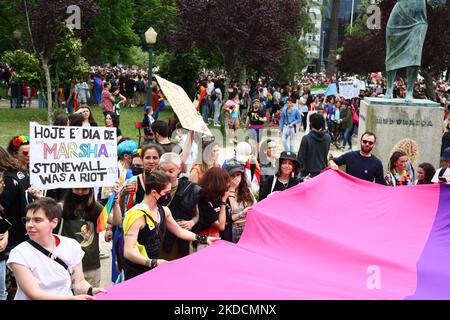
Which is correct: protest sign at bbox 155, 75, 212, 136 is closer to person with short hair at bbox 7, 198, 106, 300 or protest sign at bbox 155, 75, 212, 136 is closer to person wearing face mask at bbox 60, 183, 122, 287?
person wearing face mask at bbox 60, 183, 122, 287

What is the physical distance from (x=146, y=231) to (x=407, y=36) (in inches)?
337

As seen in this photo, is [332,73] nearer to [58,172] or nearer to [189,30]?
[189,30]

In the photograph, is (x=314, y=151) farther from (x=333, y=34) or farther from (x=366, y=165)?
(x=333, y=34)

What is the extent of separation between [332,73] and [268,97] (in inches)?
511

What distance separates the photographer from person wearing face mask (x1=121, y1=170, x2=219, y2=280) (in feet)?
16.2

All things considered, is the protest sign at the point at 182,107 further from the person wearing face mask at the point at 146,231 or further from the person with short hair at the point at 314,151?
the person with short hair at the point at 314,151

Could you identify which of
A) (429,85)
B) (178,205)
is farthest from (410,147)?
(429,85)

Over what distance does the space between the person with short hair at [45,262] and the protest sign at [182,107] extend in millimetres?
3044

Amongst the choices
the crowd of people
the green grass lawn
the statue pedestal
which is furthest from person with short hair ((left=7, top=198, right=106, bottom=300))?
the green grass lawn

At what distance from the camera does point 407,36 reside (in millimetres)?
12023

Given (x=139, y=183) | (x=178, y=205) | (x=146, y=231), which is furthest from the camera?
(x=139, y=183)

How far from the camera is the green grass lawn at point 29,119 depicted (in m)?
19.9

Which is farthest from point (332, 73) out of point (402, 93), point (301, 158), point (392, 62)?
point (301, 158)
